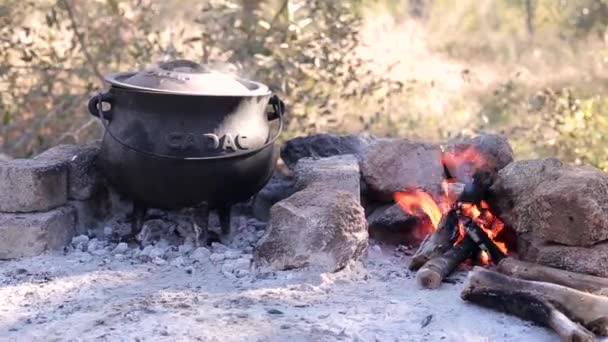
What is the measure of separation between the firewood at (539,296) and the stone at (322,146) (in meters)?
1.54

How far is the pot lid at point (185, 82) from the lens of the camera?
337 centimetres

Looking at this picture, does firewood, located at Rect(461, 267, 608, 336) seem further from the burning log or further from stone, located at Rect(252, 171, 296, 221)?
stone, located at Rect(252, 171, 296, 221)

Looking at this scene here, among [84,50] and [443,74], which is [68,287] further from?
[443,74]

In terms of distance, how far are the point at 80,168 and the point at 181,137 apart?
2.26ft

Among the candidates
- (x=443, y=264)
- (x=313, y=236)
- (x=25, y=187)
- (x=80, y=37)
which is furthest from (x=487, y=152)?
(x=80, y=37)

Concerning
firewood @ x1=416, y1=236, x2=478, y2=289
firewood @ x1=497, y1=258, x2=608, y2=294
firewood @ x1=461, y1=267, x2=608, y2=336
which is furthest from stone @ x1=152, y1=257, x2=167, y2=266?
firewood @ x1=497, y1=258, x2=608, y2=294

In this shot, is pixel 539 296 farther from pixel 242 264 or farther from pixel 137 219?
pixel 137 219

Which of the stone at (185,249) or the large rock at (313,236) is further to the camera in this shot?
the stone at (185,249)

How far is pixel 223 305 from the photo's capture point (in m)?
2.84

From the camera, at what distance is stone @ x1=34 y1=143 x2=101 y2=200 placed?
3699mm

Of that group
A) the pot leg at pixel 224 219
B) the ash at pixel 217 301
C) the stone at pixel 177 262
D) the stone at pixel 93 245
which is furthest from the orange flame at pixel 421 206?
the stone at pixel 93 245

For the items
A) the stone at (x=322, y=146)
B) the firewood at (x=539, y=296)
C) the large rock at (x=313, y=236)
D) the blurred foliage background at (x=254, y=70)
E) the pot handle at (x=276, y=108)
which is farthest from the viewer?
the blurred foliage background at (x=254, y=70)

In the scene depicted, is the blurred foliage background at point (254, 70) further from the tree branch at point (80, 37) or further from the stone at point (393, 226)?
the stone at point (393, 226)

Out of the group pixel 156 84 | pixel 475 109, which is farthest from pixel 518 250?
pixel 475 109
